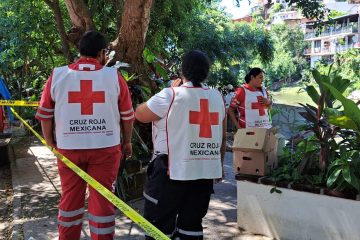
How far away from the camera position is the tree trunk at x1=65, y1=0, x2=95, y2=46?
23.2ft

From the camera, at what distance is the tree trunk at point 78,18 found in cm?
708

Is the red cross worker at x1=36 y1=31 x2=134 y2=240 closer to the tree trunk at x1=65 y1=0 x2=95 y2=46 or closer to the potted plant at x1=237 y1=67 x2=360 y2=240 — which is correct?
the potted plant at x1=237 y1=67 x2=360 y2=240

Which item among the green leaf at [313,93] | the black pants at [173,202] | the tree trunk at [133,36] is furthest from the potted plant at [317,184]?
the tree trunk at [133,36]

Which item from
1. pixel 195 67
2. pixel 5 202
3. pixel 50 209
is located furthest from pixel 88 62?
pixel 5 202

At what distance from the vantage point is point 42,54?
476 inches

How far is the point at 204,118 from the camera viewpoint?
296 centimetres

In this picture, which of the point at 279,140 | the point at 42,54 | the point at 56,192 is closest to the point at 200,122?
the point at 279,140

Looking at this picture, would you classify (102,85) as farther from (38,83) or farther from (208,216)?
(38,83)

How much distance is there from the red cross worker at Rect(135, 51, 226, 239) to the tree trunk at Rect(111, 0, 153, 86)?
3104 mm

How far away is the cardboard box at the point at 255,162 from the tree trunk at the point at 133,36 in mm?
2464

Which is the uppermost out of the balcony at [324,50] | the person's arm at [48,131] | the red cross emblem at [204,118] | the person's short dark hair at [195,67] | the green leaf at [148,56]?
the balcony at [324,50]

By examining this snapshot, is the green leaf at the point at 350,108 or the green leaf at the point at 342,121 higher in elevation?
the green leaf at the point at 350,108

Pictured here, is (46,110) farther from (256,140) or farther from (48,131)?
(256,140)

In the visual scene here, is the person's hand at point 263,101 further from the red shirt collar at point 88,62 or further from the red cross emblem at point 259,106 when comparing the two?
the red shirt collar at point 88,62
